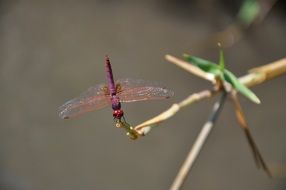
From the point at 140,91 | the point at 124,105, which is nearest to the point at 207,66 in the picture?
the point at 140,91

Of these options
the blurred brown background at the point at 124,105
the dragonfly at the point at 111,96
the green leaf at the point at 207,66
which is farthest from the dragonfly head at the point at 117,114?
the blurred brown background at the point at 124,105

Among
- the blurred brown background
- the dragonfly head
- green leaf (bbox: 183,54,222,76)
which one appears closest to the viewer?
the dragonfly head

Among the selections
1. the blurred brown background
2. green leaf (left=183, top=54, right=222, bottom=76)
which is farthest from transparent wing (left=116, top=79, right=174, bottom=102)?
the blurred brown background

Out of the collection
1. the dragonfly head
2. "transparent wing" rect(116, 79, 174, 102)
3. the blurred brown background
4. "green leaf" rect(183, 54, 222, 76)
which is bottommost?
the dragonfly head

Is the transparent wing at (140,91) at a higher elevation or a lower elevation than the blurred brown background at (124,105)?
lower

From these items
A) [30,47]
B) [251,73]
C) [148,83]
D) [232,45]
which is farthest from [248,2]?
[148,83]

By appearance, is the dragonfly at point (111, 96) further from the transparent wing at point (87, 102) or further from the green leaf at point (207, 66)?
the green leaf at point (207, 66)

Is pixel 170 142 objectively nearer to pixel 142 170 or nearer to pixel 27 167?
pixel 142 170

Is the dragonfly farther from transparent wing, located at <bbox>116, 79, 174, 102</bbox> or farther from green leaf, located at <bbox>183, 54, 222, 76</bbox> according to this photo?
green leaf, located at <bbox>183, 54, 222, 76</bbox>
